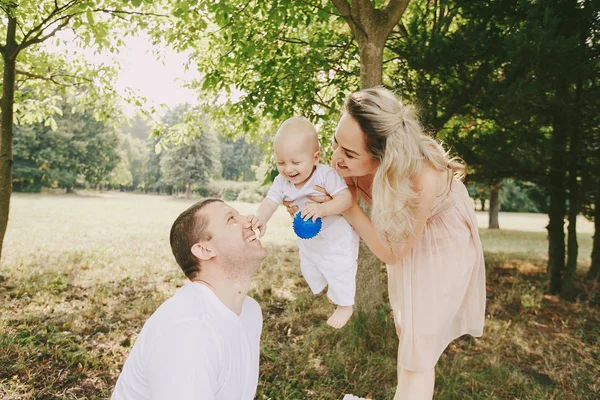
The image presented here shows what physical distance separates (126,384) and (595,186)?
6.90 meters

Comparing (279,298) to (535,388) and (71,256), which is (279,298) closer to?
(535,388)

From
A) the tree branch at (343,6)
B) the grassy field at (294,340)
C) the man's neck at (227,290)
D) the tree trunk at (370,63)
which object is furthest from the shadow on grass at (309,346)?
the tree branch at (343,6)

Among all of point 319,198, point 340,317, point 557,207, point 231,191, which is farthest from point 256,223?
point 231,191

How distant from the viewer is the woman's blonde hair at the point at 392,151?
238cm

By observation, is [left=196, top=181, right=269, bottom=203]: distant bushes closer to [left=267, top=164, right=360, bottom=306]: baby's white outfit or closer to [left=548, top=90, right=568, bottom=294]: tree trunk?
[left=548, top=90, right=568, bottom=294]: tree trunk

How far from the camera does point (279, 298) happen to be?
6.38 meters

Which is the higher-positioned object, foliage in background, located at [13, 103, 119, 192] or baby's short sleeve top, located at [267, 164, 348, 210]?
foliage in background, located at [13, 103, 119, 192]

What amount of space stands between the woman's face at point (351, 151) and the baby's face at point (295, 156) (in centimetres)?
17

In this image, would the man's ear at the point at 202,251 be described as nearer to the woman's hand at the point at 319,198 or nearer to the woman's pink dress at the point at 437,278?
the woman's hand at the point at 319,198

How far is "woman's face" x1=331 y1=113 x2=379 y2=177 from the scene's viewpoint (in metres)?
2.42

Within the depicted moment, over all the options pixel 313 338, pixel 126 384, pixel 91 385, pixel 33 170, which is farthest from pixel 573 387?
pixel 33 170

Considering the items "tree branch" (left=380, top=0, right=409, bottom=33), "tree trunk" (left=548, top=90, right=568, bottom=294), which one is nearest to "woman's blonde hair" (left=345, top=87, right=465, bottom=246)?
"tree branch" (left=380, top=0, right=409, bottom=33)

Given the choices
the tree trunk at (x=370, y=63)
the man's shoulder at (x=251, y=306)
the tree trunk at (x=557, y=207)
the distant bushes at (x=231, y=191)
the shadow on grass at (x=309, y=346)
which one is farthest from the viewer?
the distant bushes at (x=231, y=191)

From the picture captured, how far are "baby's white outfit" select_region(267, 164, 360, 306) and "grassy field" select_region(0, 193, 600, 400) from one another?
1.62 metres
